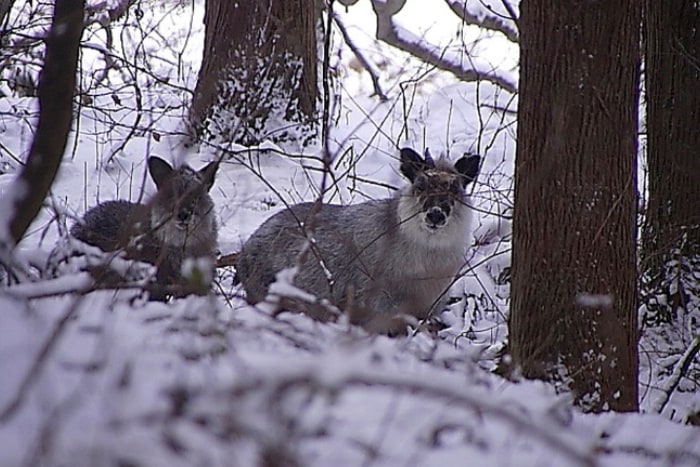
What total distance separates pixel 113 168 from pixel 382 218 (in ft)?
12.3

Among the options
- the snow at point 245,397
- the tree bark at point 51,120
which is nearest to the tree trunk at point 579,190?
the snow at point 245,397

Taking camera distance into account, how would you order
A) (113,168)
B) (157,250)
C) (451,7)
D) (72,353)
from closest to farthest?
(72,353), (157,250), (113,168), (451,7)

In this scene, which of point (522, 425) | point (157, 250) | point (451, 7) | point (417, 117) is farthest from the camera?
point (451, 7)

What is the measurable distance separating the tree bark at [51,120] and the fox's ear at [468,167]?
4146 mm

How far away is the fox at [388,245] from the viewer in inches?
313

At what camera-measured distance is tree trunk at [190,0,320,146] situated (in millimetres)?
11195

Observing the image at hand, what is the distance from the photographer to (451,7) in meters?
15.9

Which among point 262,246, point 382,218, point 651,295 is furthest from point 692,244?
point 262,246

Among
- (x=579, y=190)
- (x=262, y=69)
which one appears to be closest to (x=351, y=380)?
(x=579, y=190)

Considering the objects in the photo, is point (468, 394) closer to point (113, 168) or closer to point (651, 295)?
point (651, 295)

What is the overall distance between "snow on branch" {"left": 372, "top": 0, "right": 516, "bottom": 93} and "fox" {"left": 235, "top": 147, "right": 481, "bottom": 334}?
6642 millimetres

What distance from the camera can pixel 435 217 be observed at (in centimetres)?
789

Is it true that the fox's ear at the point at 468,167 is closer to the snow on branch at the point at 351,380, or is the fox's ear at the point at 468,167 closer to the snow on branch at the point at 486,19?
the snow on branch at the point at 351,380

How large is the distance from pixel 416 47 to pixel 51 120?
42.2 feet
